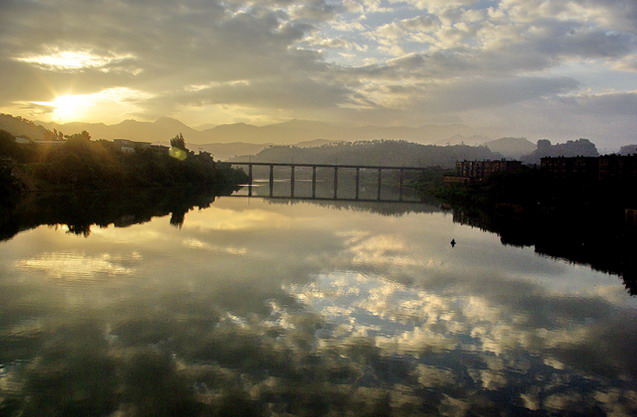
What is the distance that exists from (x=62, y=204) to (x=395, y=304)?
44.8 meters

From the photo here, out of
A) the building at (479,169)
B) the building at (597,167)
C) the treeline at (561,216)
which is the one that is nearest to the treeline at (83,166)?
the treeline at (561,216)

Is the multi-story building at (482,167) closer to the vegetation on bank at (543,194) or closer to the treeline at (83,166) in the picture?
the vegetation on bank at (543,194)

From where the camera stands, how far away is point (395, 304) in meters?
19.7

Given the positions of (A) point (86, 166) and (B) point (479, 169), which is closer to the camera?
(A) point (86, 166)

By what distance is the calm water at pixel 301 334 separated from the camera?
11508 millimetres

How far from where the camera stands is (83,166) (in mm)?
71875

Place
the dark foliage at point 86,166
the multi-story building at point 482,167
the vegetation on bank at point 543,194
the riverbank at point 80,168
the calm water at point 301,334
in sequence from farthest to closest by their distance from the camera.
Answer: the multi-story building at point 482,167 → the dark foliage at point 86,166 → the riverbank at point 80,168 → the vegetation on bank at point 543,194 → the calm water at point 301,334

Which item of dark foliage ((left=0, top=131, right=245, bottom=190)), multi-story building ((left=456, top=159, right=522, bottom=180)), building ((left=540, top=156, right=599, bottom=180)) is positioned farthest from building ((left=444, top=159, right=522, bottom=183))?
dark foliage ((left=0, top=131, right=245, bottom=190))

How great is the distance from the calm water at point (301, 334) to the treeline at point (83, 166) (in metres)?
39.8

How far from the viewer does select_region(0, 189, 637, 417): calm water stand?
1151 cm

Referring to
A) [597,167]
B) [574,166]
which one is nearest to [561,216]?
[597,167]

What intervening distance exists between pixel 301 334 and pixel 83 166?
66622 mm

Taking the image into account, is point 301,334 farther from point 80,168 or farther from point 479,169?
point 479,169

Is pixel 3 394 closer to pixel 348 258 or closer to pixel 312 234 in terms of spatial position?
pixel 348 258
